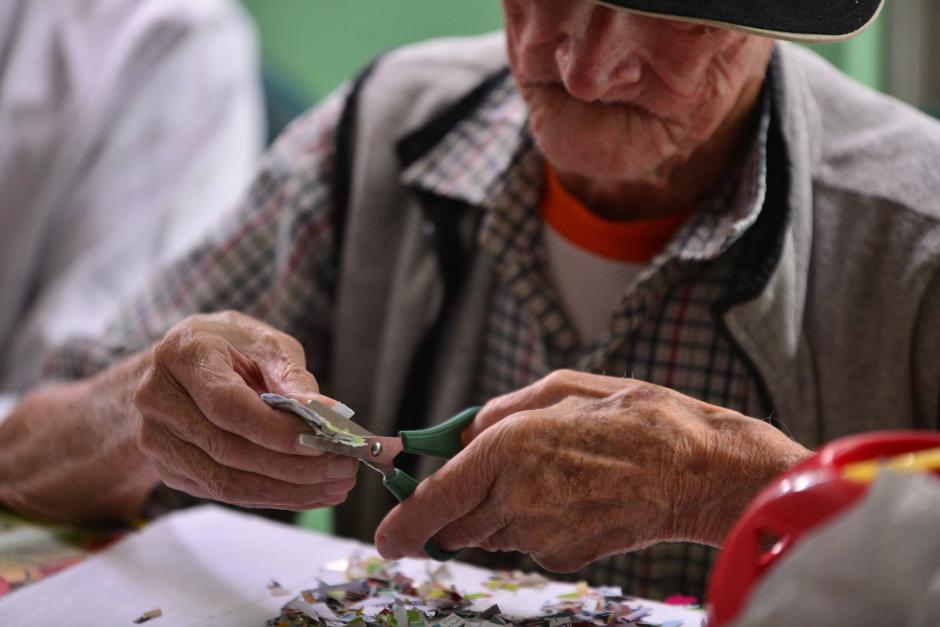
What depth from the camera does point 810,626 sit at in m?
0.48

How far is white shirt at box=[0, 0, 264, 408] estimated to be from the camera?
1.84 m

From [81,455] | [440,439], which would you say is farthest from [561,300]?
[81,455]

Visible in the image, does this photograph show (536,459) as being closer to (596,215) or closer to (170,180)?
(596,215)

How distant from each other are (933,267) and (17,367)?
146 cm

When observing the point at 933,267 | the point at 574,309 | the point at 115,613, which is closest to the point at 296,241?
the point at 574,309

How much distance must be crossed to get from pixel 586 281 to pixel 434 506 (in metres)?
0.50

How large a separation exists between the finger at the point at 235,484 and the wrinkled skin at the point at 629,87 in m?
0.40

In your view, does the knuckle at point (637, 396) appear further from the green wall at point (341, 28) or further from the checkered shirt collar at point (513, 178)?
the green wall at point (341, 28)

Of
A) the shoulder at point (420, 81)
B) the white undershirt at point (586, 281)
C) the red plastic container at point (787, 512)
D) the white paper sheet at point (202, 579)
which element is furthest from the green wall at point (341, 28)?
the red plastic container at point (787, 512)

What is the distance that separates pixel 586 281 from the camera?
117cm

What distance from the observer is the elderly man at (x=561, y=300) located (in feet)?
2.40

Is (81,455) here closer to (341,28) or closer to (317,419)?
(317,419)

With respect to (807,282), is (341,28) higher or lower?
higher

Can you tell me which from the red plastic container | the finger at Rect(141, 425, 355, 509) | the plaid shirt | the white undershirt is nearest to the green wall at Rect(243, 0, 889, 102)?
the plaid shirt
